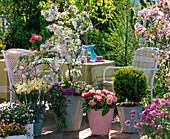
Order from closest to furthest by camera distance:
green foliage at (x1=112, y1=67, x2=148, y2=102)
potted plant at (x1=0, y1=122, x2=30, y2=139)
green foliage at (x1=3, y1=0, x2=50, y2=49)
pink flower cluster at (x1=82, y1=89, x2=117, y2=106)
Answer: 1. potted plant at (x1=0, y1=122, x2=30, y2=139)
2. pink flower cluster at (x1=82, y1=89, x2=117, y2=106)
3. green foliage at (x1=112, y1=67, x2=148, y2=102)
4. green foliage at (x1=3, y1=0, x2=50, y2=49)

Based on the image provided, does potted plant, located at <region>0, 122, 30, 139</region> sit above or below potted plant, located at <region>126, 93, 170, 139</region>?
below

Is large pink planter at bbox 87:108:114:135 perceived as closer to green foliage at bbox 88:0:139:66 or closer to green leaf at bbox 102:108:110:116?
green leaf at bbox 102:108:110:116

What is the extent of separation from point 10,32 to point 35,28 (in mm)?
688

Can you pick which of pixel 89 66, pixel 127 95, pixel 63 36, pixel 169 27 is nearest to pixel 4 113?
pixel 63 36

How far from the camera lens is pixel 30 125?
3.21m

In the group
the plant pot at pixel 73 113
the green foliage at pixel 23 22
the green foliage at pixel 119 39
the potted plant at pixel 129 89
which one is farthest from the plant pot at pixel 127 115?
the green foliage at pixel 23 22

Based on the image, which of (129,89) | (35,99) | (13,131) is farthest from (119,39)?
(13,131)

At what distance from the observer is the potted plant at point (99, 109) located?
3.49 m

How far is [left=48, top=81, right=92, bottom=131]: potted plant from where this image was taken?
143 inches

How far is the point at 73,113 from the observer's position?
3699 millimetres

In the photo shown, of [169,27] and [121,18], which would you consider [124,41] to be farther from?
[169,27]

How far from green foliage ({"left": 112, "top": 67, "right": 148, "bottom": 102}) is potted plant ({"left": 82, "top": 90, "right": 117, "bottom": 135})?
0.89ft

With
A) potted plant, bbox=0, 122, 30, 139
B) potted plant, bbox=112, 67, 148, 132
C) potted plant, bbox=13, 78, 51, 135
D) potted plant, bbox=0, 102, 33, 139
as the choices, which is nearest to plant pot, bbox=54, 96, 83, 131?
potted plant, bbox=13, 78, 51, 135

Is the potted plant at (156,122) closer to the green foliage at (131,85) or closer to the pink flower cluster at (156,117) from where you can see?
the pink flower cluster at (156,117)
